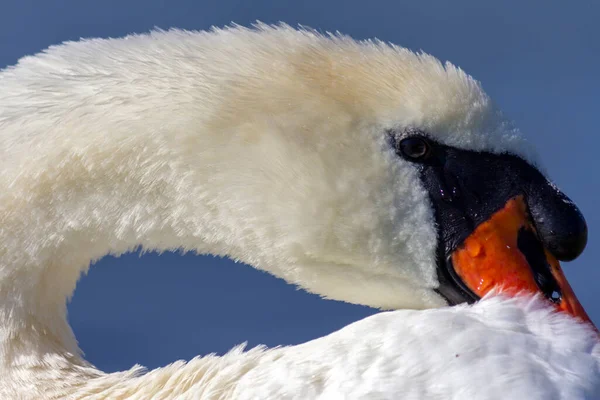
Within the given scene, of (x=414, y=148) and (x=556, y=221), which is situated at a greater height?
(x=414, y=148)

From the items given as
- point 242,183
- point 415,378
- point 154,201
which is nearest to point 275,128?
point 242,183

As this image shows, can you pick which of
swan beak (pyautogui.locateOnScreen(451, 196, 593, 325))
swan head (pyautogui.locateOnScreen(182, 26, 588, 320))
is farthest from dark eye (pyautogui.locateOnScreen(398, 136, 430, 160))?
swan beak (pyautogui.locateOnScreen(451, 196, 593, 325))

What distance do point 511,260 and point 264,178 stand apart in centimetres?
65

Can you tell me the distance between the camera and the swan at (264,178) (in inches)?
120

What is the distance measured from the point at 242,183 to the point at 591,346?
95cm

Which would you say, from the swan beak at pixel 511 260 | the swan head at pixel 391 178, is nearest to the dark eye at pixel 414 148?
the swan head at pixel 391 178

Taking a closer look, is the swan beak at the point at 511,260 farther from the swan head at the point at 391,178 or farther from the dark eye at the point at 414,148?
the dark eye at the point at 414,148

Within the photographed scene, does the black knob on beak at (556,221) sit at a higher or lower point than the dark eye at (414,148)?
lower

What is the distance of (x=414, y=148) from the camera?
10.3 feet

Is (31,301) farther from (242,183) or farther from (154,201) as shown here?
(242,183)

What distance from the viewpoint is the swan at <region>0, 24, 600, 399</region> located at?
306cm

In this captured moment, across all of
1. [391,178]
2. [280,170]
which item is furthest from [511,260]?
[280,170]

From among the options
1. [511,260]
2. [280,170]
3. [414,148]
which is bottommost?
[511,260]

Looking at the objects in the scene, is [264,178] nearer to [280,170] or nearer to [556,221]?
[280,170]
